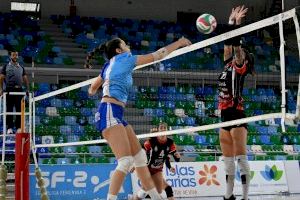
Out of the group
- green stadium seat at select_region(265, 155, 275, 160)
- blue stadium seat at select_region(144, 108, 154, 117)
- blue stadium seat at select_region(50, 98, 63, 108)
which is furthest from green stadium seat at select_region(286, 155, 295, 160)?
blue stadium seat at select_region(50, 98, 63, 108)

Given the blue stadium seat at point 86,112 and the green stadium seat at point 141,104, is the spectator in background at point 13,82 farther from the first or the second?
the green stadium seat at point 141,104

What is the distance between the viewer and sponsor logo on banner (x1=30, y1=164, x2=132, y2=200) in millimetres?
10086

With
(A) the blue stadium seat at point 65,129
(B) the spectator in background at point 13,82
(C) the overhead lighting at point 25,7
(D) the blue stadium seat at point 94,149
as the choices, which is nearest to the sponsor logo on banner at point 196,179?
(B) the spectator in background at point 13,82

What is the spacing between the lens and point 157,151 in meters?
8.41

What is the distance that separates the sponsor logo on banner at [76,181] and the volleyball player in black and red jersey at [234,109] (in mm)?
5215

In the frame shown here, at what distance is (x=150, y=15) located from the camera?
23.7 m

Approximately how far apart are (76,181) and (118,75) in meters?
6.18

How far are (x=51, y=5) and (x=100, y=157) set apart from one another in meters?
11.0

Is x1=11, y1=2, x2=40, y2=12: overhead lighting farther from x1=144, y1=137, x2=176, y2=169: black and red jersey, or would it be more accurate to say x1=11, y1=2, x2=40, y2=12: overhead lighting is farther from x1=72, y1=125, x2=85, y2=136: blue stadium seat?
x1=144, y1=137, x2=176, y2=169: black and red jersey

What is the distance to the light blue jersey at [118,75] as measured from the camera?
4590 mm

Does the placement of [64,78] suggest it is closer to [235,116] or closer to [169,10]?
[169,10]

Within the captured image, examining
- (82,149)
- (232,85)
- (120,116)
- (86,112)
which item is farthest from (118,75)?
(86,112)

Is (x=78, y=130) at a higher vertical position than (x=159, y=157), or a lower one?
lower

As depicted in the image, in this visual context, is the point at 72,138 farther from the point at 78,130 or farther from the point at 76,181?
the point at 76,181
